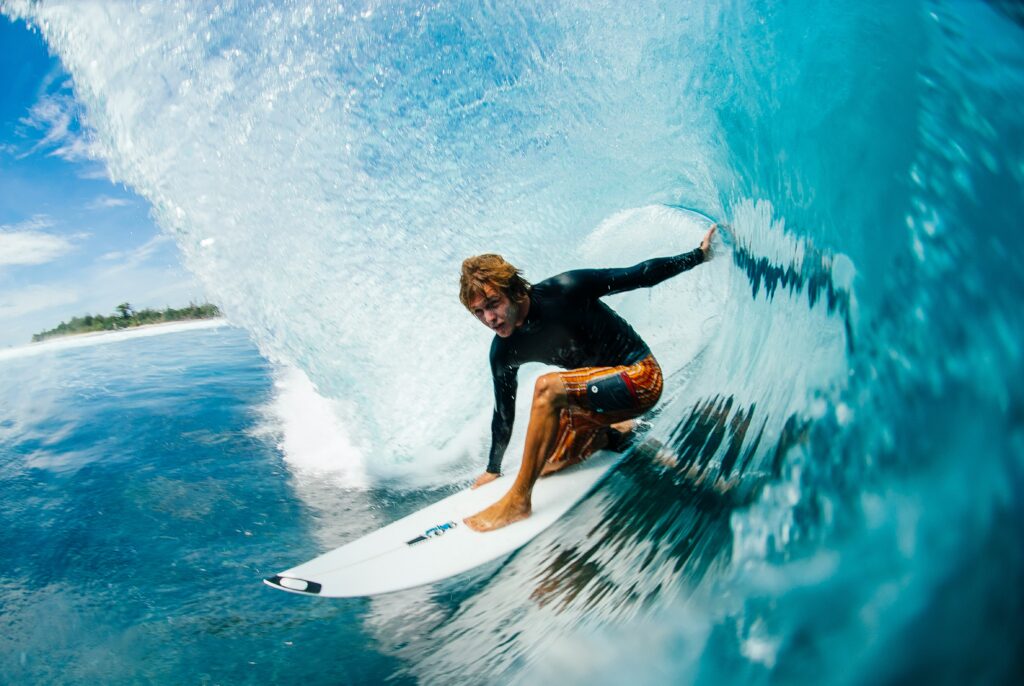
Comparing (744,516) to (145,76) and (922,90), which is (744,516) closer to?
(922,90)

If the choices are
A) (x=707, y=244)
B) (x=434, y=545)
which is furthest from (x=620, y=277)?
(x=434, y=545)

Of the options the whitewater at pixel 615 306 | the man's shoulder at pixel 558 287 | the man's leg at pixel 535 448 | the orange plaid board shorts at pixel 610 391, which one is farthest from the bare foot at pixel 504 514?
the man's shoulder at pixel 558 287

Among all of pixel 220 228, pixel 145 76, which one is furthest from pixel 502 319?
pixel 145 76

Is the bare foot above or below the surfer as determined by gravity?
below

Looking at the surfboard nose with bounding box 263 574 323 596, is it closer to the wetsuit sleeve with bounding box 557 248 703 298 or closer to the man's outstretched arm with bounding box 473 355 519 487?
the man's outstretched arm with bounding box 473 355 519 487

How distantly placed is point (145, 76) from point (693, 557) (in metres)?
5.69

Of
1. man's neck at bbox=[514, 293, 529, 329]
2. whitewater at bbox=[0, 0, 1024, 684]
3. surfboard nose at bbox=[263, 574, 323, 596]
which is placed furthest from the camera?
man's neck at bbox=[514, 293, 529, 329]

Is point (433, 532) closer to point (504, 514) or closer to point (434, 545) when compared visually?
point (434, 545)

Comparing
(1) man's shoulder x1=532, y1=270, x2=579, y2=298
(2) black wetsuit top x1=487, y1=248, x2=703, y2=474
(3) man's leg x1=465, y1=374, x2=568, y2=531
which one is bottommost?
(3) man's leg x1=465, y1=374, x2=568, y2=531

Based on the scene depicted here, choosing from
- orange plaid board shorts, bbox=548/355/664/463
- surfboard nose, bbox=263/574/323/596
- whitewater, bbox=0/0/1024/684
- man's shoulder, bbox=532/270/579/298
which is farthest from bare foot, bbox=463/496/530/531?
man's shoulder, bbox=532/270/579/298

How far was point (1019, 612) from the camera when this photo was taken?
4.33ft

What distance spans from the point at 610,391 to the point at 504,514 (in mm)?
754

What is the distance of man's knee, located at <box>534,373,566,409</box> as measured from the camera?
8.26 feet

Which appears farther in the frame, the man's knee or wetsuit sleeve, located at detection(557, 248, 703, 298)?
wetsuit sleeve, located at detection(557, 248, 703, 298)
